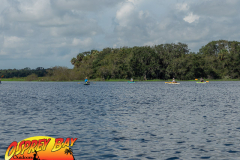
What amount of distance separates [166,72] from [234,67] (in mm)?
37497

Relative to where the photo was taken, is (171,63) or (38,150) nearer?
(38,150)

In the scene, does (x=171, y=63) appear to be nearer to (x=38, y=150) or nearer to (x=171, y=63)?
(x=171, y=63)

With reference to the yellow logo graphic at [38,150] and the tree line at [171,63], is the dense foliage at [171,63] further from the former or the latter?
the yellow logo graphic at [38,150]

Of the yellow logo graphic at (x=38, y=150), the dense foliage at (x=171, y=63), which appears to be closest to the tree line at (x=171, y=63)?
the dense foliage at (x=171, y=63)

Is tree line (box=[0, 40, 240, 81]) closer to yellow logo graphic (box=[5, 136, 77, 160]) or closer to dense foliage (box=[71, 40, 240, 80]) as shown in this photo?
dense foliage (box=[71, 40, 240, 80])

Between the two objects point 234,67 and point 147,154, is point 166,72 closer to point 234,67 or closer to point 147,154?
point 234,67

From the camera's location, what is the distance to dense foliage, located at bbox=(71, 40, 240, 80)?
554ft

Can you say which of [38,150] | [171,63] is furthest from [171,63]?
[38,150]

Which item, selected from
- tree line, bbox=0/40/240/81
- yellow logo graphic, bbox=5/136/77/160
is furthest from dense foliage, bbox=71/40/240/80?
yellow logo graphic, bbox=5/136/77/160

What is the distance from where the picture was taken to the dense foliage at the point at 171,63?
169 metres

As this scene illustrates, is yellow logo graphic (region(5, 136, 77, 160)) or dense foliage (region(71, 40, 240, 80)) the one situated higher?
dense foliage (region(71, 40, 240, 80))

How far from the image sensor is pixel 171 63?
171 m

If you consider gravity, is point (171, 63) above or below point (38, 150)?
above

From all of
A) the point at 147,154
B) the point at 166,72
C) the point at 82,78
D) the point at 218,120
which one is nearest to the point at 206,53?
the point at 166,72
